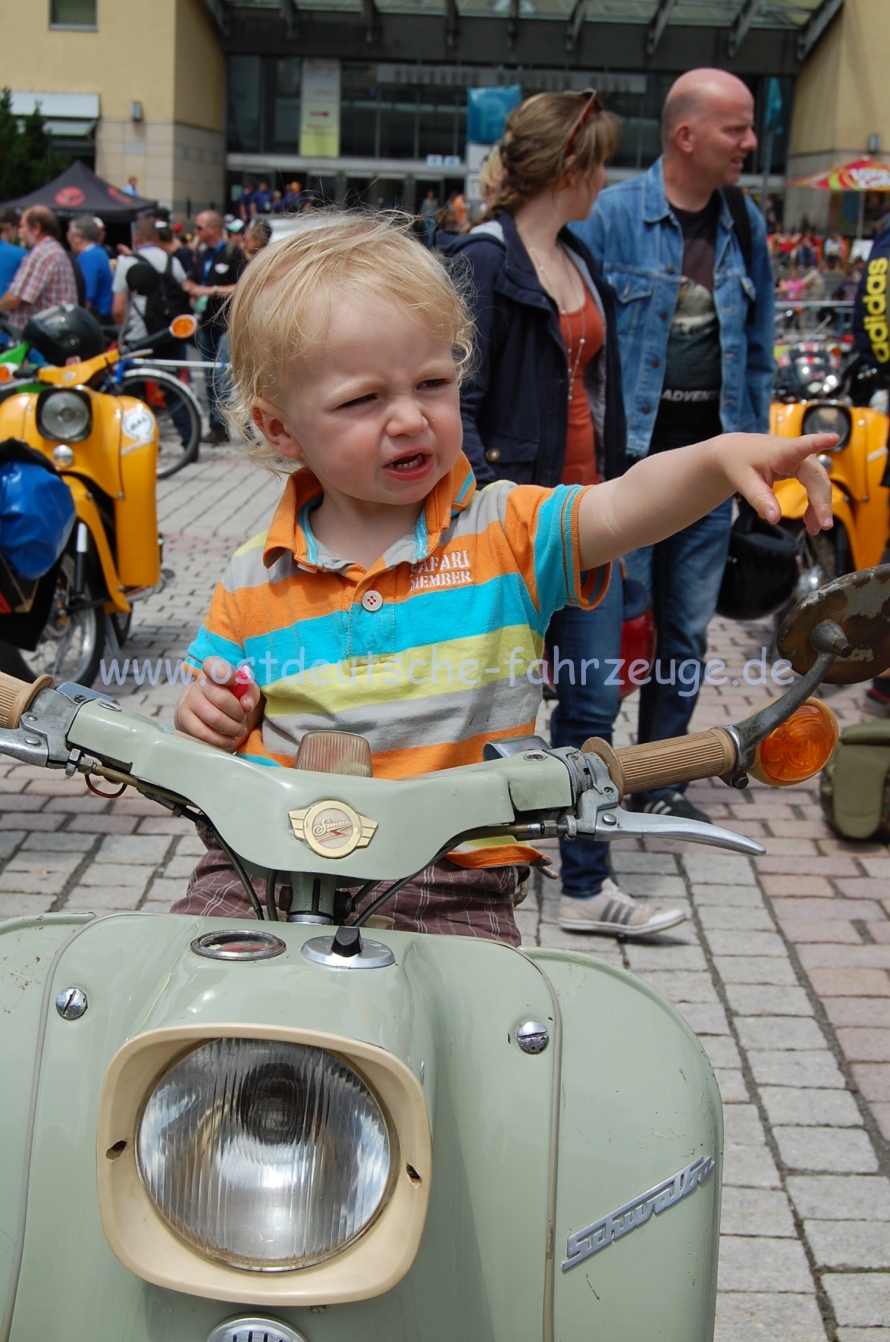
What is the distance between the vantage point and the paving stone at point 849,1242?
2.55m

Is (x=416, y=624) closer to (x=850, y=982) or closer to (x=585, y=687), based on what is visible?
(x=585, y=687)

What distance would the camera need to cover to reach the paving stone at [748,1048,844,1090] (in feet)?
10.3

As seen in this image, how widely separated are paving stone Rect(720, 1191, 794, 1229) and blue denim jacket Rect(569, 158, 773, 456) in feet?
7.17

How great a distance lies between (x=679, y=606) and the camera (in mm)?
4438

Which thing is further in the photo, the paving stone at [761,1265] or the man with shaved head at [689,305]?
the man with shaved head at [689,305]

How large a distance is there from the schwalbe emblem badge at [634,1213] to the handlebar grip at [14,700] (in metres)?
0.80

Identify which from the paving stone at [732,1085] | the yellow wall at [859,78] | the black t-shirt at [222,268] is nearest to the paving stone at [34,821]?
the paving stone at [732,1085]

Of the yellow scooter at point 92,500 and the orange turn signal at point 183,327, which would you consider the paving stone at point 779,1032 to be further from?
the orange turn signal at point 183,327

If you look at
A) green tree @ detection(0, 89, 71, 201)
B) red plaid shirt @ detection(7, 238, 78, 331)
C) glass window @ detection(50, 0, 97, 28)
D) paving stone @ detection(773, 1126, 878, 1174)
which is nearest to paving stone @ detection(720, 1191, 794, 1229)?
paving stone @ detection(773, 1126, 878, 1174)

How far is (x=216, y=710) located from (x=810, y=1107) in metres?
1.87

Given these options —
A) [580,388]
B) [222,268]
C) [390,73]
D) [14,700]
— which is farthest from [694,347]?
[390,73]

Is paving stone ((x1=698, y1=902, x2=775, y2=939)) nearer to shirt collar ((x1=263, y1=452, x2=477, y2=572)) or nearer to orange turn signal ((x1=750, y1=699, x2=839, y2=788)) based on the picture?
shirt collar ((x1=263, y1=452, x2=477, y2=572))

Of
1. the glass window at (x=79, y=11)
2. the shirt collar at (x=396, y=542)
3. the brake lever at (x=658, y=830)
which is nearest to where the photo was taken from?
the brake lever at (x=658, y=830)

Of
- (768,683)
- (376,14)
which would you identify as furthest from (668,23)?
(768,683)
